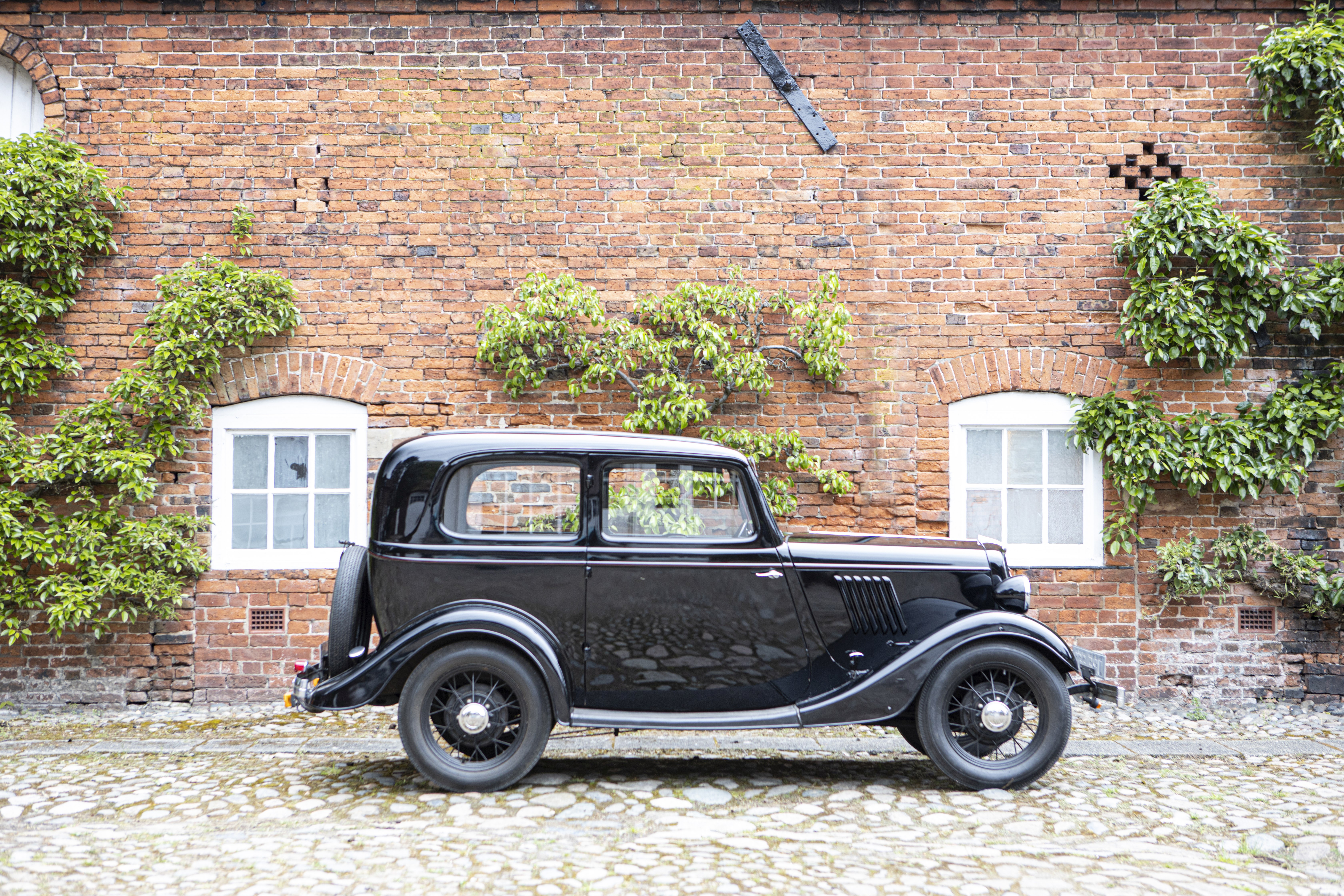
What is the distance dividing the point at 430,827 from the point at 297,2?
19.2 ft

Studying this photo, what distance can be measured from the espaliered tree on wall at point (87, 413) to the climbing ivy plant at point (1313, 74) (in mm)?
7127

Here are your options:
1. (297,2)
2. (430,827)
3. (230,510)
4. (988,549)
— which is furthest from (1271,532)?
(297,2)

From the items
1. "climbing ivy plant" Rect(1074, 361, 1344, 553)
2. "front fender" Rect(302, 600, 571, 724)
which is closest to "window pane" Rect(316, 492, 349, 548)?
"front fender" Rect(302, 600, 571, 724)

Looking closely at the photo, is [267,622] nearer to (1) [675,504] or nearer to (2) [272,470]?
(2) [272,470]

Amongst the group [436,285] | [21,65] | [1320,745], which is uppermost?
[21,65]

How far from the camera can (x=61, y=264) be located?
20.7 ft

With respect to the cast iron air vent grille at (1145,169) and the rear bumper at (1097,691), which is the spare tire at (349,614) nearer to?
the rear bumper at (1097,691)

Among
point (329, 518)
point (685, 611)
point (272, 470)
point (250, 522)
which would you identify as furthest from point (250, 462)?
point (685, 611)

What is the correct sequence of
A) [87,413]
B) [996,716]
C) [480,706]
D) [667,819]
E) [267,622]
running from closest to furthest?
[667,819] < [480,706] < [996,716] < [87,413] < [267,622]

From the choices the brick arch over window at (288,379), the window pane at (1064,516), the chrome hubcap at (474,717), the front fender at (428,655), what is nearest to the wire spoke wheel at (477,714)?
the chrome hubcap at (474,717)

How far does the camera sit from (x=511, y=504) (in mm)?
4551

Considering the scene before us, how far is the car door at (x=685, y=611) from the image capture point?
14.2 feet

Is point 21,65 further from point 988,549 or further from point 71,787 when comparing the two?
point 988,549

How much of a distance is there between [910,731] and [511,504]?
239cm
